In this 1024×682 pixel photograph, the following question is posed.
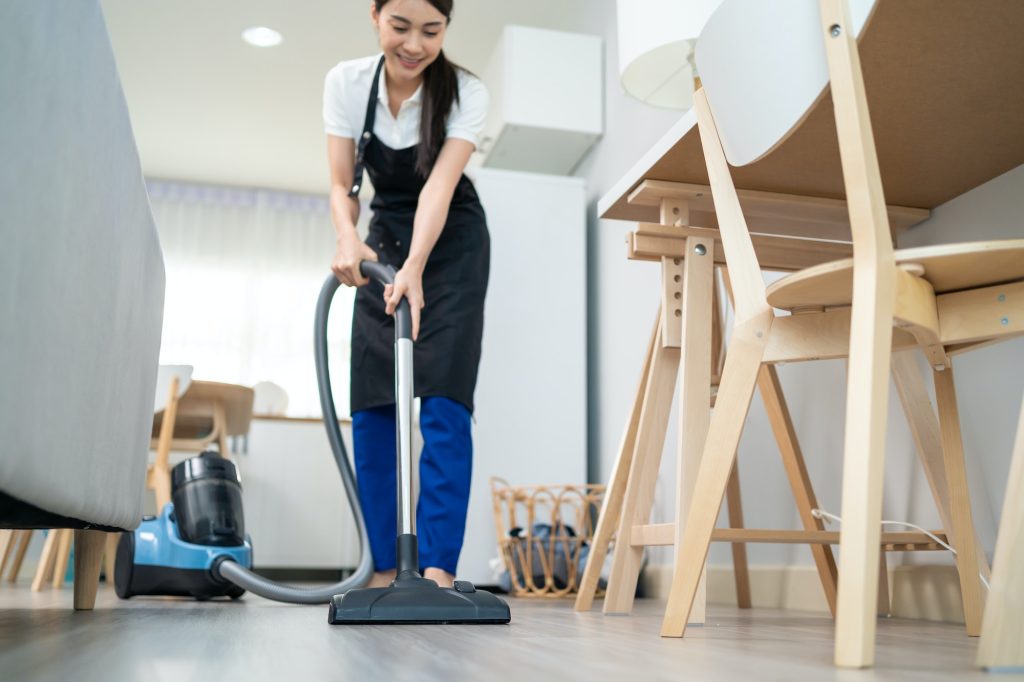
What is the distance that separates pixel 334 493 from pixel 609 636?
3.46m

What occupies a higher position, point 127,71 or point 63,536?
point 127,71

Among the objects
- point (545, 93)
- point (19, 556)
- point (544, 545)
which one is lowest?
point (19, 556)

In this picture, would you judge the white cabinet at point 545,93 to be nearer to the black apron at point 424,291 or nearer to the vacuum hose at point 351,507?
the black apron at point 424,291

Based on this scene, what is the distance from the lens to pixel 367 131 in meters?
1.91

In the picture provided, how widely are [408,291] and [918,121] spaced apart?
0.78 metres

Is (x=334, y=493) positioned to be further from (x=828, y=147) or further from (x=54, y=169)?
(x=54, y=169)

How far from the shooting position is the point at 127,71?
4348mm

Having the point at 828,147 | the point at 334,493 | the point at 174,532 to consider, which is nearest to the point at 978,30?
the point at 828,147

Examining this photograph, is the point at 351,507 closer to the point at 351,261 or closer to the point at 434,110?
the point at 351,261

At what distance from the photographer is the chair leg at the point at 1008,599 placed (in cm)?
76

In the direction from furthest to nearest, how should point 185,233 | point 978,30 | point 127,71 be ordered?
point 185,233 < point 127,71 < point 978,30

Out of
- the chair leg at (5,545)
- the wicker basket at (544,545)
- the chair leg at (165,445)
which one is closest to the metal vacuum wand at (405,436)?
the wicker basket at (544,545)

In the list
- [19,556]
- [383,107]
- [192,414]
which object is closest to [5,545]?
[19,556]

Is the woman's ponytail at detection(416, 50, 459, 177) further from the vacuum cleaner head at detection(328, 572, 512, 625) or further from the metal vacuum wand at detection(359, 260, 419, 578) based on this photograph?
the vacuum cleaner head at detection(328, 572, 512, 625)
